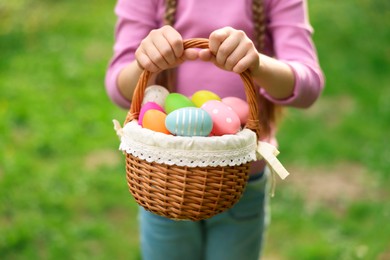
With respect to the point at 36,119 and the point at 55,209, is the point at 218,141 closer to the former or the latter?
the point at 55,209

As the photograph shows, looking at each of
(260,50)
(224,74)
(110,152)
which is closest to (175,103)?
(224,74)

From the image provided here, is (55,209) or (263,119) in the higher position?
(263,119)

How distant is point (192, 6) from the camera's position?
1594 millimetres

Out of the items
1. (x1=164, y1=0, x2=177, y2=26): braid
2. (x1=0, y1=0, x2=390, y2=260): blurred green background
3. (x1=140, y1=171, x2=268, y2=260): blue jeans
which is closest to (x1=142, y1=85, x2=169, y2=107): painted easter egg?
(x1=164, y1=0, x2=177, y2=26): braid

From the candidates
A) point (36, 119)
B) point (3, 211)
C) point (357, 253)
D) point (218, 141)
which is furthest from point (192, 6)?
point (36, 119)

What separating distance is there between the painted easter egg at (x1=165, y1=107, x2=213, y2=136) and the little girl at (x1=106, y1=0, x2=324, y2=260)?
0.65 feet

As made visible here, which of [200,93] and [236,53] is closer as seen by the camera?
[236,53]

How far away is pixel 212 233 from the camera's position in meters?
1.72

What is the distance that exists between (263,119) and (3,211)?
1727mm

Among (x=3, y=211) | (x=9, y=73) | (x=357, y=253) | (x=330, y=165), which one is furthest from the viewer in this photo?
(x=9, y=73)

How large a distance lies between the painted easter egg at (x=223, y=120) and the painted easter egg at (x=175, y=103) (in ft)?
0.18

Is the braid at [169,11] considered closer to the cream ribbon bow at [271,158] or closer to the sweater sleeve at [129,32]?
the sweater sleeve at [129,32]

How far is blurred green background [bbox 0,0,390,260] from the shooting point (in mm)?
2834

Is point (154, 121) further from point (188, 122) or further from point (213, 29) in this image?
point (213, 29)
